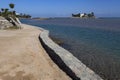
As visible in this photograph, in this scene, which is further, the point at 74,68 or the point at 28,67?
the point at 28,67

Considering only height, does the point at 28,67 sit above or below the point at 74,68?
below

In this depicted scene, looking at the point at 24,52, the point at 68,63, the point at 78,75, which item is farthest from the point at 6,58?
the point at 78,75

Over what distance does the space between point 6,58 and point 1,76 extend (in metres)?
2.60

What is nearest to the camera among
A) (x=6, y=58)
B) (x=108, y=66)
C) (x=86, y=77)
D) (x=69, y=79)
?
(x=86, y=77)

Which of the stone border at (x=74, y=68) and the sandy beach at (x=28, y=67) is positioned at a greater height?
the stone border at (x=74, y=68)

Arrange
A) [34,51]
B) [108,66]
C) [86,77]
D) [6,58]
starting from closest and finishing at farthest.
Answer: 1. [86,77]
2. [6,58]
3. [108,66]
4. [34,51]

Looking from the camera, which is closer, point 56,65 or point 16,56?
point 56,65

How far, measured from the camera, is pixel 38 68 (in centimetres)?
901

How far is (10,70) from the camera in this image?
8641mm

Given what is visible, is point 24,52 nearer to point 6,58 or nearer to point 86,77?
point 6,58

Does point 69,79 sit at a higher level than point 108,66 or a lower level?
higher

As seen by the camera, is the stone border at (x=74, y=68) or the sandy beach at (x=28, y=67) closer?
the stone border at (x=74, y=68)

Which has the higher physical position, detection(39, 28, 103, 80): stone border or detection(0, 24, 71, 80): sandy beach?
detection(39, 28, 103, 80): stone border

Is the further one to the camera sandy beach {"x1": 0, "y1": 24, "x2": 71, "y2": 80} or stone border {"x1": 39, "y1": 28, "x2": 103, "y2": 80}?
sandy beach {"x1": 0, "y1": 24, "x2": 71, "y2": 80}
